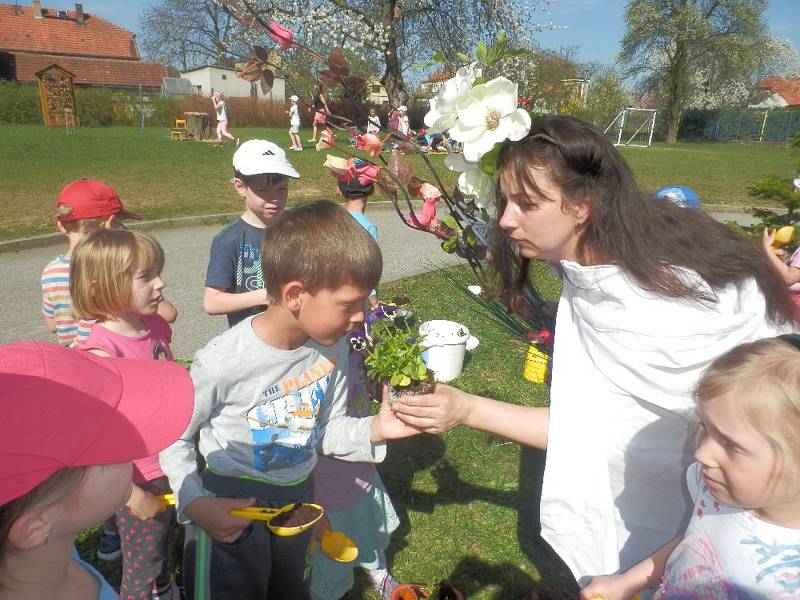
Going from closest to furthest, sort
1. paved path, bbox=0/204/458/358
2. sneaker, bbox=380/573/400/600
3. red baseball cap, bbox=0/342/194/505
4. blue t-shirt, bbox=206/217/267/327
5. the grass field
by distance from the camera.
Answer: red baseball cap, bbox=0/342/194/505 < sneaker, bbox=380/573/400/600 < blue t-shirt, bbox=206/217/267/327 < paved path, bbox=0/204/458/358 < the grass field

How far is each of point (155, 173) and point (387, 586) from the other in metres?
12.4

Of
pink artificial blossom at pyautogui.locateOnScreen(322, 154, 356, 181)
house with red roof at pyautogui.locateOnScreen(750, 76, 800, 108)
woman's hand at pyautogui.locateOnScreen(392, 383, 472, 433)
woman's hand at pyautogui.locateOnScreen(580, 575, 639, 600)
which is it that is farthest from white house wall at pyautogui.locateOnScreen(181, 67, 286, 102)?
woman's hand at pyautogui.locateOnScreen(580, 575, 639, 600)

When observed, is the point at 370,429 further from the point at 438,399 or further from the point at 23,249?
the point at 23,249

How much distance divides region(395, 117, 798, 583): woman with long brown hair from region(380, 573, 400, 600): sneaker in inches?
37.6

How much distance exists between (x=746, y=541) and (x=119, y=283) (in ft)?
6.98

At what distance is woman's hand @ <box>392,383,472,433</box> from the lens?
5.44 ft

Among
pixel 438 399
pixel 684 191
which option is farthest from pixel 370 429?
pixel 684 191

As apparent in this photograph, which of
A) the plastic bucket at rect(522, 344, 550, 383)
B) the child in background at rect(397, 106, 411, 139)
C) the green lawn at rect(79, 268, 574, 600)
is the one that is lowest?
the green lawn at rect(79, 268, 574, 600)

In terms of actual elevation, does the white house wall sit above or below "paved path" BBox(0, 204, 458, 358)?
above

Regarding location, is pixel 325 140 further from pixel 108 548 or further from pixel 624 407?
pixel 108 548

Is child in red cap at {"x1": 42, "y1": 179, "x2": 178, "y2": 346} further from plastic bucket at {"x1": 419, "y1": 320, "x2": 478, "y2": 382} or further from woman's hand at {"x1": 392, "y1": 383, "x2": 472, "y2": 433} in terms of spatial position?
plastic bucket at {"x1": 419, "y1": 320, "x2": 478, "y2": 382}

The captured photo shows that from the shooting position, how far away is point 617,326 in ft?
5.21

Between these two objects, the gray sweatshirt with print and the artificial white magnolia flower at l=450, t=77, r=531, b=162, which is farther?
the gray sweatshirt with print

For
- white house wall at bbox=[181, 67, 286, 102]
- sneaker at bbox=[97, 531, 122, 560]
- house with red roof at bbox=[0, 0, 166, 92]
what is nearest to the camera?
sneaker at bbox=[97, 531, 122, 560]
